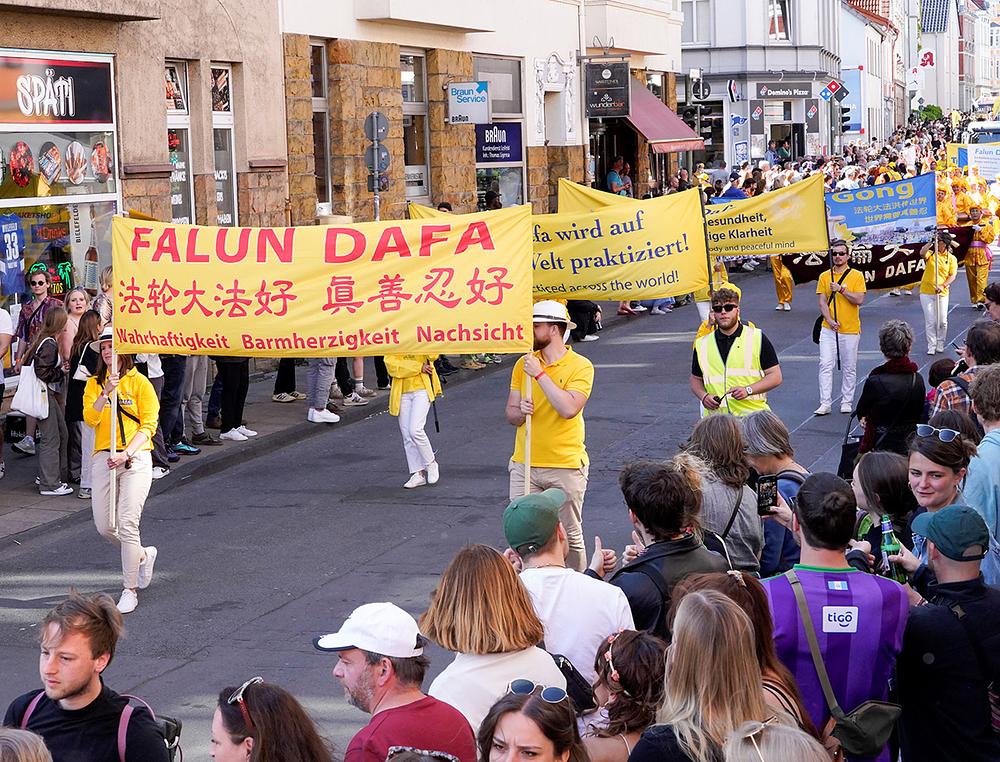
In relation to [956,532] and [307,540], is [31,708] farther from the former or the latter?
[307,540]

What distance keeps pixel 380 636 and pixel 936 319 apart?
1573 centimetres

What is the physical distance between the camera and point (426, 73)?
24203 mm

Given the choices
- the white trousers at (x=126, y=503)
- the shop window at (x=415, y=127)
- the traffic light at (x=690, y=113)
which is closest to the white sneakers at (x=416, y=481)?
the white trousers at (x=126, y=503)

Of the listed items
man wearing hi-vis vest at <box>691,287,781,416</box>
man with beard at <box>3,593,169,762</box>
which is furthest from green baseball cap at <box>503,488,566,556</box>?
man wearing hi-vis vest at <box>691,287,781,416</box>

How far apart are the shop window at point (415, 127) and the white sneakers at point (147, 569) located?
14503 mm

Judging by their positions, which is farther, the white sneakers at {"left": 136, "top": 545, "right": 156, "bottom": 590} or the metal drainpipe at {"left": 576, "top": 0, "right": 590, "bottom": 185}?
the metal drainpipe at {"left": 576, "top": 0, "right": 590, "bottom": 185}

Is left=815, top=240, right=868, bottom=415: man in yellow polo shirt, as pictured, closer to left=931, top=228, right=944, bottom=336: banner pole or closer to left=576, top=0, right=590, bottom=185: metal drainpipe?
left=931, top=228, right=944, bottom=336: banner pole

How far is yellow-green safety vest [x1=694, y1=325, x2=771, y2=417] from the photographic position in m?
9.88

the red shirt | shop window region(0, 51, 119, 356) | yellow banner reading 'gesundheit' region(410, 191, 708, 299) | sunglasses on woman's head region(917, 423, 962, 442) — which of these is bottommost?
the red shirt

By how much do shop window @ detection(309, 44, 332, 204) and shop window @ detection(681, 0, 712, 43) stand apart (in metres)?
38.0

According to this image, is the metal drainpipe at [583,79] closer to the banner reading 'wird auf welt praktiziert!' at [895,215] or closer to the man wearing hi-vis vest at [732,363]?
the banner reading 'wird auf welt praktiziert!' at [895,215]

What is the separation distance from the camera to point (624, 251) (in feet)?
40.1

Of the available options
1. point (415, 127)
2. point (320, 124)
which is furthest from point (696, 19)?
point (320, 124)

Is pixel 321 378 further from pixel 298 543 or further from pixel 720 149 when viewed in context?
pixel 720 149
